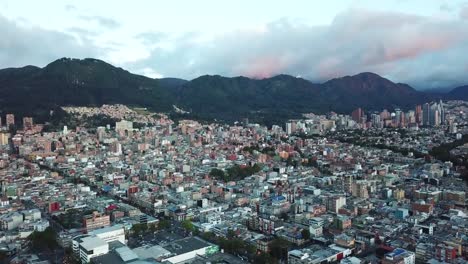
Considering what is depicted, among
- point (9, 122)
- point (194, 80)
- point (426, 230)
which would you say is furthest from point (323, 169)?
point (194, 80)

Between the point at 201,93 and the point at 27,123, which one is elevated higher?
the point at 201,93

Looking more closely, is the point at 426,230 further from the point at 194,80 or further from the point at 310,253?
the point at 194,80

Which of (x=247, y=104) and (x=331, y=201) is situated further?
(x=247, y=104)

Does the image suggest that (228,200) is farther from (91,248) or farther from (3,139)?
(3,139)

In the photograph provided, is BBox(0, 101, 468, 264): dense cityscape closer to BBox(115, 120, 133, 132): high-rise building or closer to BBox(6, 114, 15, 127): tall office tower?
BBox(115, 120, 133, 132): high-rise building

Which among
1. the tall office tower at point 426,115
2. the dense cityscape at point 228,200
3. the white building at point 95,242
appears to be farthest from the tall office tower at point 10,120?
the tall office tower at point 426,115

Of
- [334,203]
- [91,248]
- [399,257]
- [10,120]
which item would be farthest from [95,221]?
[10,120]
